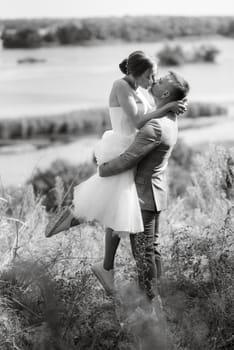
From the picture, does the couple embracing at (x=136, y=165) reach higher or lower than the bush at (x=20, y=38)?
higher

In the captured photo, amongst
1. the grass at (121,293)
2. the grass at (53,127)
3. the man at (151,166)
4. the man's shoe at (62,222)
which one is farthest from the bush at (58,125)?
the man at (151,166)

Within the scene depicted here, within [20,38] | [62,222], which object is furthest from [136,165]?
[20,38]

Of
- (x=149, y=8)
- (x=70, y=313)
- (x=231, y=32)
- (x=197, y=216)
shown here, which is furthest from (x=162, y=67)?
(x=70, y=313)

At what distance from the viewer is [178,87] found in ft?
9.82

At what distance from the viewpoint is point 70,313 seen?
2.95 meters

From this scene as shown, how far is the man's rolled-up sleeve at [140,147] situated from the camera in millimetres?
2975

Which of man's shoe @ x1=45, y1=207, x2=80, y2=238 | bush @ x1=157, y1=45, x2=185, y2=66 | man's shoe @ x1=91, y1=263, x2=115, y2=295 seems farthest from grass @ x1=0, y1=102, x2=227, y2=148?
man's shoe @ x1=91, y1=263, x2=115, y2=295

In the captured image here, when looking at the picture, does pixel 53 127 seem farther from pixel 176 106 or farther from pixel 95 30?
pixel 176 106

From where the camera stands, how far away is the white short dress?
3062 millimetres

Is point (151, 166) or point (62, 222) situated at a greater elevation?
point (151, 166)

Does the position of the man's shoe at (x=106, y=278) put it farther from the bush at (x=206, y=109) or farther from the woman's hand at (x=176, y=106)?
Result: the bush at (x=206, y=109)

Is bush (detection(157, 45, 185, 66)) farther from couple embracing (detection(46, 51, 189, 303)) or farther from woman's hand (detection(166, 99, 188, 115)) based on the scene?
woman's hand (detection(166, 99, 188, 115))

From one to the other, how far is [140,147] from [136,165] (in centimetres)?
15

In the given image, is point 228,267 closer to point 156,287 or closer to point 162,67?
point 156,287
